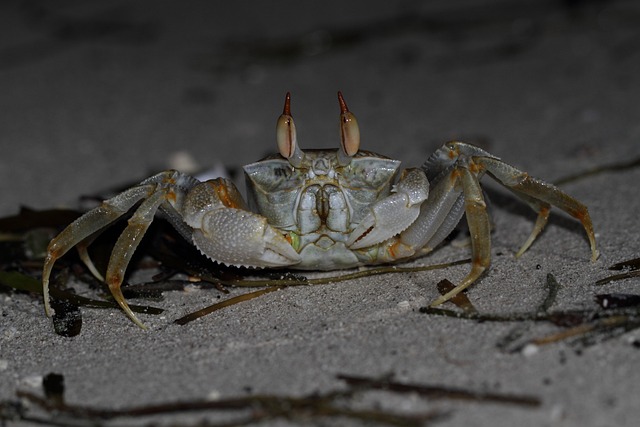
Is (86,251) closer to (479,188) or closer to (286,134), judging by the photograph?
(286,134)

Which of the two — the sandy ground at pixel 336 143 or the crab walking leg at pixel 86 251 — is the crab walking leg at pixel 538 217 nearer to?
the sandy ground at pixel 336 143

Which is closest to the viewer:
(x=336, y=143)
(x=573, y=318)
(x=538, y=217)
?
(x=573, y=318)

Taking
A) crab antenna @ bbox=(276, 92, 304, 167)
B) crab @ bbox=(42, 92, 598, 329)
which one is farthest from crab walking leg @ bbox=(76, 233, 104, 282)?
crab antenna @ bbox=(276, 92, 304, 167)

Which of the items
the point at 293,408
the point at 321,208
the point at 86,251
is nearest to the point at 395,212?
the point at 321,208

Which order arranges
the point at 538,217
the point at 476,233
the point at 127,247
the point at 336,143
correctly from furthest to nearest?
the point at 336,143, the point at 538,217, the point at 127,247, the point at 476,233

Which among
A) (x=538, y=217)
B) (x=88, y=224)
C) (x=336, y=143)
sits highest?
(x=336, y=143)

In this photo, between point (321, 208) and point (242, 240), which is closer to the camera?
point (242, 240)

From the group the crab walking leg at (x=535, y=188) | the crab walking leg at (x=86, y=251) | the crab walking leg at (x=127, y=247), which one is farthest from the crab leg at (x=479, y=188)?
the crab walking leg at (x=86, y=251)

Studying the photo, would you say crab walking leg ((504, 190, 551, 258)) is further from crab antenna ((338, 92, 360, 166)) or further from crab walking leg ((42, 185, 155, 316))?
crab walking leg ((42, 185, 155, 316))

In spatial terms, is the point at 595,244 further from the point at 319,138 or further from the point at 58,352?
the point at 319,138
